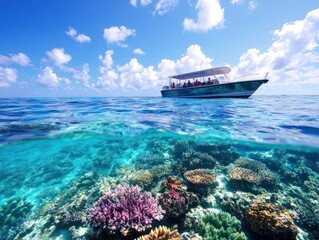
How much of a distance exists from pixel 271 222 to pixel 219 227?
1.57 meters

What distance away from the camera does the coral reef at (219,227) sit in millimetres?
5227

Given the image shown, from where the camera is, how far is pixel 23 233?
24.2ft

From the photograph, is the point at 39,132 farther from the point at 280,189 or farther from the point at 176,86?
the point at 176,86

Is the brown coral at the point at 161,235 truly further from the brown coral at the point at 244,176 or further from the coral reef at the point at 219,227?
the brown coral at the point at 244,176

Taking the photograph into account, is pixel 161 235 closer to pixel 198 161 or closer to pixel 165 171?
pixel 165 171

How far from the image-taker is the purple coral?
4.53 meters

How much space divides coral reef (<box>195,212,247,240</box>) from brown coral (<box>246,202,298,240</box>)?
0.52 m

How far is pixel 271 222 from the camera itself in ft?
17.5

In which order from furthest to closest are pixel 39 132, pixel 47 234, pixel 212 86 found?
pixel 212 86 → pixel 39 132 → pixel 47 234

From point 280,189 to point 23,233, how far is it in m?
12.0

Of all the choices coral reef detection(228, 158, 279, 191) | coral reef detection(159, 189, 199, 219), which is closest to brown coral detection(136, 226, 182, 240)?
coral reef detection(159, 189, 199, 219)

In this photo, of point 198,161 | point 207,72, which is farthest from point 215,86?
point 198,161

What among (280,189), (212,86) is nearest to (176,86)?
(212,86)

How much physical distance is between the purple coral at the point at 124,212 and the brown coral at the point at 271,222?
10.3ft
